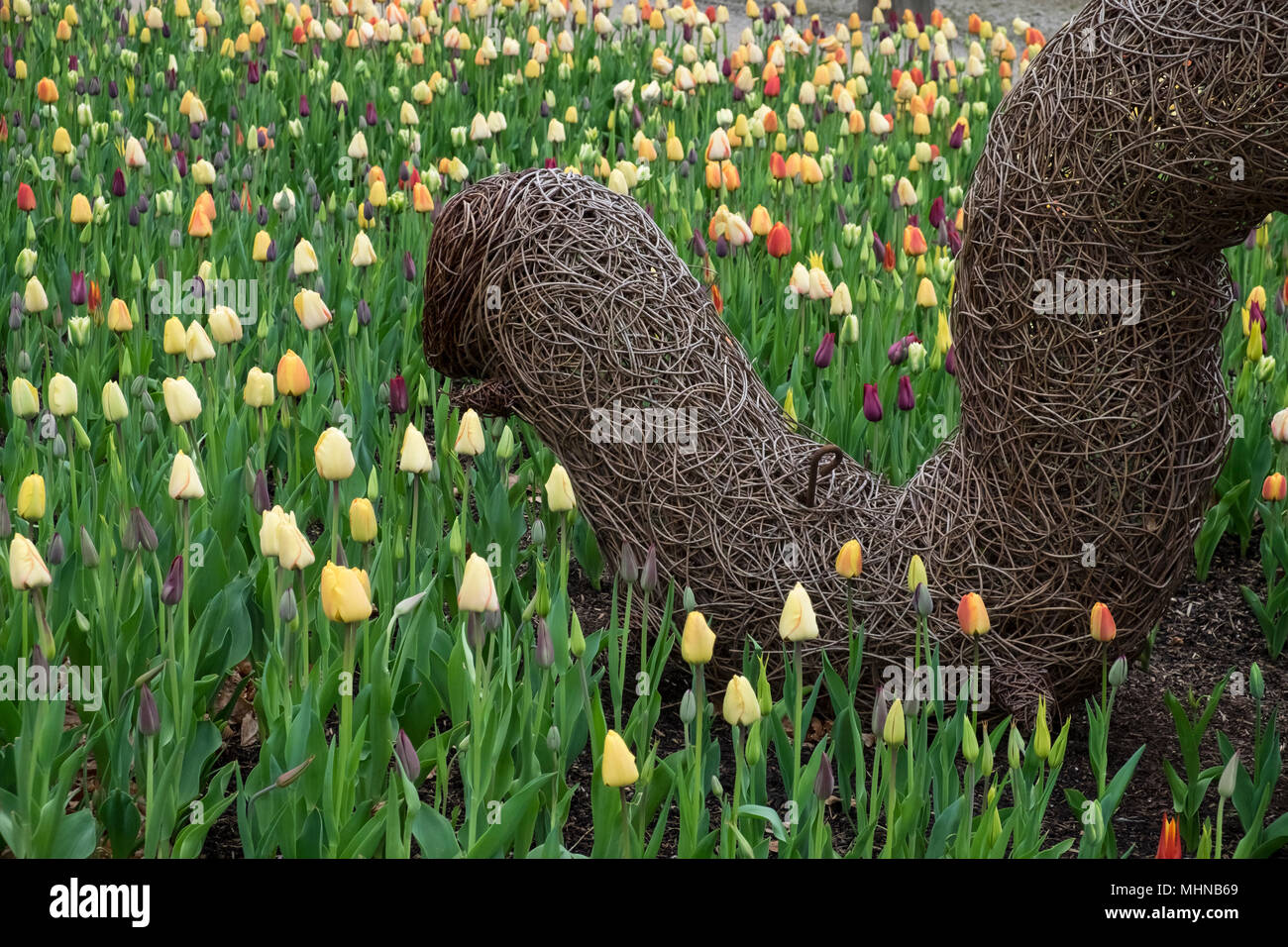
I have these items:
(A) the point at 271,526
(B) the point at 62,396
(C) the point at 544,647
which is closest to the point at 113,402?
(B) the point at 62,396

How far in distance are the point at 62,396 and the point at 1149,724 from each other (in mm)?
2116

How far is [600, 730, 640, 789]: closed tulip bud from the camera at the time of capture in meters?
1.74

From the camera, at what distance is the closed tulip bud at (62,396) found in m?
2.55

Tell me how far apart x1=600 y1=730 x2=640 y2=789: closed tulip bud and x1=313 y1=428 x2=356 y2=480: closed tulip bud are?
79 centimetres

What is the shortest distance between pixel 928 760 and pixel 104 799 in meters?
1.23

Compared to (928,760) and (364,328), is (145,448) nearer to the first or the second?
(364,328)

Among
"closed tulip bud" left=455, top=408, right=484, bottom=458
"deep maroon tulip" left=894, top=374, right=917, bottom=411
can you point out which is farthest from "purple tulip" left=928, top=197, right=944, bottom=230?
"closed tulip bud" left=455, top=408, right=484, bottom=458

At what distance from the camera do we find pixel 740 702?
1.83 m

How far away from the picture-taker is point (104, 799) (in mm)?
2113

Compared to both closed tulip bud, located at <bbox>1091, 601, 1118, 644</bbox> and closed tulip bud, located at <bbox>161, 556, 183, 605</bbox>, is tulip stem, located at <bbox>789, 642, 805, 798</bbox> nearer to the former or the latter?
closed tulip bud, located at <bbox>1091, 601, 1118, 644</bbox>

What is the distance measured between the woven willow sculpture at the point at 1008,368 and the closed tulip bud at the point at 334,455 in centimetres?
48

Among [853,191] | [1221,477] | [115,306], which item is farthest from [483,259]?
[853,191]

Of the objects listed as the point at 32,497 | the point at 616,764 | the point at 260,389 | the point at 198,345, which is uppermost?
the point at 198,345

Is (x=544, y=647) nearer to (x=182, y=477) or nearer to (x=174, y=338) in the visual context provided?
(x=182, y=477)
